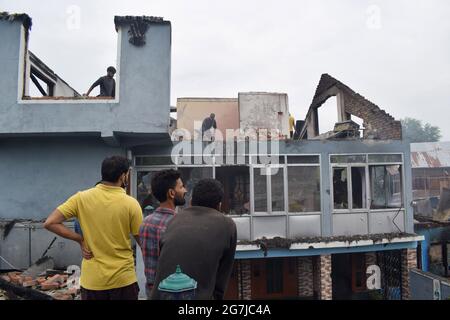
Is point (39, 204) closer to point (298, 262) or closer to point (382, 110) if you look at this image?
point (298, 262)

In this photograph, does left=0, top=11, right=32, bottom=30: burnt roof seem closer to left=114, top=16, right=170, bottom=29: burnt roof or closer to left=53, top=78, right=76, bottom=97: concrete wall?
left=114, top=16, right=170, bottom=29: burnt roof

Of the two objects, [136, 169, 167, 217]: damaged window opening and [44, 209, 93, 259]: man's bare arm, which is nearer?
[44, 209, 93, 259]: man's bare arm

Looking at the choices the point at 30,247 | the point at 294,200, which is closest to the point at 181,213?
the point at 30,247

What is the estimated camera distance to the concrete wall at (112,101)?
7293 millimetres

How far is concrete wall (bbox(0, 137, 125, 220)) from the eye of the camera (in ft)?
25.7

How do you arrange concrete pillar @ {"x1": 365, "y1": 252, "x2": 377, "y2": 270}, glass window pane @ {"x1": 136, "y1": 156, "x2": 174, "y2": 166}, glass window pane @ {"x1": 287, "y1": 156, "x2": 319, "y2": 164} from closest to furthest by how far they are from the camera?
glass window pane @ {"x1": 136, "y1": 156, "x2": 174, "y2": 166}
glass window pane @ {"x1": 287, "y1": 156, "x2": 319, "y2": 164}
concrete pillar @ {"x1": 365, "y1": 252, "x2": 377, "y2": 270}

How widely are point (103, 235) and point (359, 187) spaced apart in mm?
9359

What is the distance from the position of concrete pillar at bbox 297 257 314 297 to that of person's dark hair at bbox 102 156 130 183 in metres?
9.57

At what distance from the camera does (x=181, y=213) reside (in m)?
2.02

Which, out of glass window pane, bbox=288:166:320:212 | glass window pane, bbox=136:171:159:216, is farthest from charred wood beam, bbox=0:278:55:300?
glass window pane, bbox=288:166:320:212

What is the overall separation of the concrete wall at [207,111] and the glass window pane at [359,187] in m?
6.40

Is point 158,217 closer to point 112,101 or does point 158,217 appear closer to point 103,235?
point 103,235

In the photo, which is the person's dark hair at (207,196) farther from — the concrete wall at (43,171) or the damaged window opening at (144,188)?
the damaged window opening at (144,188)

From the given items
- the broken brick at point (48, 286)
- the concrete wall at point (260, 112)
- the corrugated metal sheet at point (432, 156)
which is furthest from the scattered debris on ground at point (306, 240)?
the corrugated metal sheet at point (432, 156)
